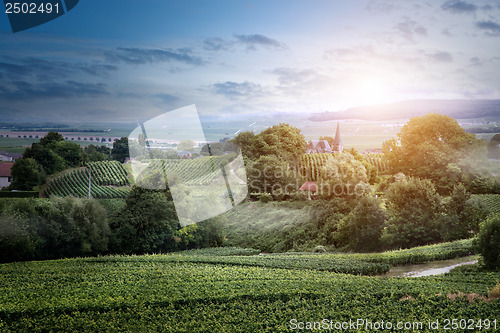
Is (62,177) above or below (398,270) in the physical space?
above

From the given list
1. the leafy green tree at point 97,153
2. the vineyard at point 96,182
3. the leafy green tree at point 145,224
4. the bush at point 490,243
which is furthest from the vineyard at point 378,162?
the leafy green tree at point 97,153

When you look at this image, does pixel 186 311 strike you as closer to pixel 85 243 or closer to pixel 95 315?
pixel 95 315

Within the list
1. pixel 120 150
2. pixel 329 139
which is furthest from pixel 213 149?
pixel 329 139

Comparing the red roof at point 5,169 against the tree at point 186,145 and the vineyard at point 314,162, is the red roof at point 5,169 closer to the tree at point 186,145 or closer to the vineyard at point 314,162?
the tree at point 186,145

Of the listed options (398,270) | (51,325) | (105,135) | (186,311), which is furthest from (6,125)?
(398,270)

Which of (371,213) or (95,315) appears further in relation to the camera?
(371,213)

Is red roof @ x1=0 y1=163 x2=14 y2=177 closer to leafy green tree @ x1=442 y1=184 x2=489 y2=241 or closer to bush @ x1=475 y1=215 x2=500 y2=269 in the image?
leafy green tree @ x1=442 y1=184 x2=489 y2=241

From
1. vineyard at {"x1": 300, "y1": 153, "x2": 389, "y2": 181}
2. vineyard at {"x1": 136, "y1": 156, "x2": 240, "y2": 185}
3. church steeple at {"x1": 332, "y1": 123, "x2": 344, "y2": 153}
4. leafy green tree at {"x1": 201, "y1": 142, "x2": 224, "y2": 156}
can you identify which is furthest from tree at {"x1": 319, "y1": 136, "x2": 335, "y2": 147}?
A: leafy green tree at {"x1": 201, "y1": 142, "x2": 224, "y2": 156}

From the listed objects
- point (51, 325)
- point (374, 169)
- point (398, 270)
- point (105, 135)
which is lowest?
point (398, 270)
